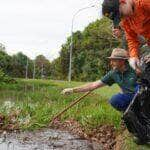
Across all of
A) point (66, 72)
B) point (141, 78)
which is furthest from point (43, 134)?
point (66, 72)

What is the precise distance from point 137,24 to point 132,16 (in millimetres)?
163

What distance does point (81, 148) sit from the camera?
9.03 metres

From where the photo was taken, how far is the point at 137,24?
634 cm

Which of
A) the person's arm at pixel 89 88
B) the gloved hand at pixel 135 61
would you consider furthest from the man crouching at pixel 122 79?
the gloved hand at pixel 135 61

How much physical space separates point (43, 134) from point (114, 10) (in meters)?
4.75

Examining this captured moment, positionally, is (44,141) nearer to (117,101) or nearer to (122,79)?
(117,101)

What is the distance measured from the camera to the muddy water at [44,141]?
901cm

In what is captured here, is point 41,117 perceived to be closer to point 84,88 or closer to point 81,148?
point 81,148

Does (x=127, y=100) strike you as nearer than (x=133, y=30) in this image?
No

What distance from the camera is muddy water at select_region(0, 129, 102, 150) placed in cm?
901

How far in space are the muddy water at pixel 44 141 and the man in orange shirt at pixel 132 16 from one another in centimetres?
282

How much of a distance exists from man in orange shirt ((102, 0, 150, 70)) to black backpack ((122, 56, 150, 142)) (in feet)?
0.80

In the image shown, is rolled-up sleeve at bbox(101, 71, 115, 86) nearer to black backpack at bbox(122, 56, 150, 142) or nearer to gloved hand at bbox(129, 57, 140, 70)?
black backpack at bbox(122, 56, 150, 142)

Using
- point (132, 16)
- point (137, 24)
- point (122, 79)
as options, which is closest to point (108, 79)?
point (122, 79)
